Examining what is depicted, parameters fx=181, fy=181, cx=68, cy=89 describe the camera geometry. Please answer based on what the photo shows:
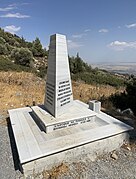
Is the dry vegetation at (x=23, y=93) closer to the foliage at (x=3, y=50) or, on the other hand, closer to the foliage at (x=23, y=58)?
the foliage at (x=23, y=58)

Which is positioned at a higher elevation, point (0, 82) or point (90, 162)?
point (0, 82)

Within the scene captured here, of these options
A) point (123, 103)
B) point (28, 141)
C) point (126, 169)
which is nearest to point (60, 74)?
point (28, 141)

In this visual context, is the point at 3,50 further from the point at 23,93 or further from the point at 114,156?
the point at 114,156

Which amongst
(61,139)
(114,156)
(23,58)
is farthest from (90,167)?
(23,58)

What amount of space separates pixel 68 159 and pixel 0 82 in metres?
8.87

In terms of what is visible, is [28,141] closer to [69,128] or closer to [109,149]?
[69,128]

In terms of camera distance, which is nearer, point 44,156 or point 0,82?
point 44,156

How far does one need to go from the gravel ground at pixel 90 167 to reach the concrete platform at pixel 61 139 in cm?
23

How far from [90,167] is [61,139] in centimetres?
90

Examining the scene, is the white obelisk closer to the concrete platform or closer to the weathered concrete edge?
the concrete platform

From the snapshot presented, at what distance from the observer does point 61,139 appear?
433 centimetres

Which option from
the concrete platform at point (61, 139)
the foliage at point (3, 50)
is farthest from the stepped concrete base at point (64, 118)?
the foliage at point (3, 50)

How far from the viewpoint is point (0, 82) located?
11.6 meters

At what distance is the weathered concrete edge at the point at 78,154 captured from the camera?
12.1ft
